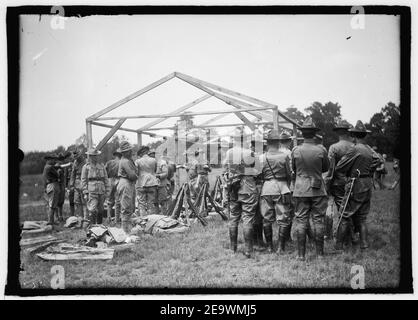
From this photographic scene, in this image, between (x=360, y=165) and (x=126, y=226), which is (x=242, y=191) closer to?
(x=360, y=165)

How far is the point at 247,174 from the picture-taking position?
6812 millimetres

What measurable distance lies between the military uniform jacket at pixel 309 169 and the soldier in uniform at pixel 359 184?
67 cm

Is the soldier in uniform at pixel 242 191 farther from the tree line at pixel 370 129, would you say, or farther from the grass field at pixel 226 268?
the tree line at pixel 370 129

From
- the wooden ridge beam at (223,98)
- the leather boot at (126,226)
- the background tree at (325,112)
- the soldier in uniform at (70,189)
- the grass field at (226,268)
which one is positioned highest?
the wooden ridge beam at (223,98)

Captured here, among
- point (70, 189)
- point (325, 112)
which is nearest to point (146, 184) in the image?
point (70, 189)

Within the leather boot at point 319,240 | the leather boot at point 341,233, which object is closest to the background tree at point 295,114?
the leather boot at point 341,233

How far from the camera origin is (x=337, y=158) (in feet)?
→ 23.1

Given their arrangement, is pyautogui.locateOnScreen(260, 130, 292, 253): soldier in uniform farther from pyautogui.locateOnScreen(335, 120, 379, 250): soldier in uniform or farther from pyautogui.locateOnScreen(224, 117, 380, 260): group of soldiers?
pyautogui.locateOnScreen(335, 120, 379, 250): soldier in uniform

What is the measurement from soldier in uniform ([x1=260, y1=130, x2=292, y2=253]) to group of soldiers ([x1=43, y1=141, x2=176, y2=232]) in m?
3.46

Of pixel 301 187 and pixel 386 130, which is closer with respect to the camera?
pixel 301 187

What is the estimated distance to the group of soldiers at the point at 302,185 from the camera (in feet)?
21.1

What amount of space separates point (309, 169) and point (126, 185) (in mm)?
4409

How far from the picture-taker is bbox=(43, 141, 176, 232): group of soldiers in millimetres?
8586
